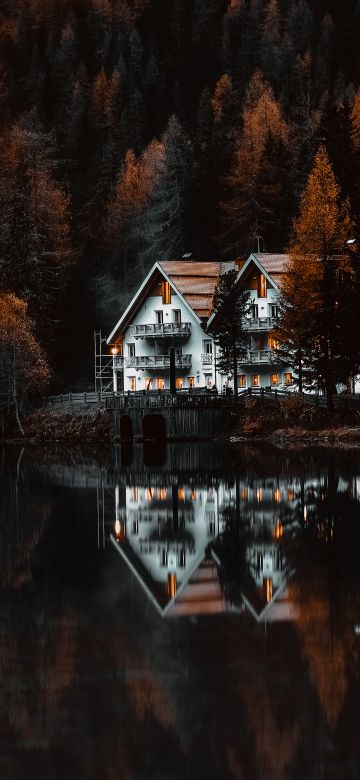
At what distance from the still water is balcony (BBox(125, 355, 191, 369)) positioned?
58.1m

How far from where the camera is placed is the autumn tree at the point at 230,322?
83.1 m

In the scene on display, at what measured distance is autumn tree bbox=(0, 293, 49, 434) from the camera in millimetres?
85062

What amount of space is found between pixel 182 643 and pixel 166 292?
261 feet

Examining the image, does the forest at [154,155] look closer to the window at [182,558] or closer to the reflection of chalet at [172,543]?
the reflection of chalet at [172,543]

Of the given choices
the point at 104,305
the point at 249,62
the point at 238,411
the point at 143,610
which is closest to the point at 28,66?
the point at 249,62

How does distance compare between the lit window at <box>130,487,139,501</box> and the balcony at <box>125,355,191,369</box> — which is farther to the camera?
the balcony at <box>125,355,191,369</box>

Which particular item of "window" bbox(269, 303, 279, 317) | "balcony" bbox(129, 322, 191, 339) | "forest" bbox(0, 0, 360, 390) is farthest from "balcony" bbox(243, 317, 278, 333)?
"forest" bbox(0, 0, 360, 390)

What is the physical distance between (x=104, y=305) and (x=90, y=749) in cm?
10312

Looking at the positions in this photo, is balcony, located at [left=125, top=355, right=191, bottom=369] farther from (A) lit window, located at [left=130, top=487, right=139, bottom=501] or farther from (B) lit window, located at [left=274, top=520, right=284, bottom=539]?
(B) lit window, located at [left=274, top=520, right=284, bottom=539]

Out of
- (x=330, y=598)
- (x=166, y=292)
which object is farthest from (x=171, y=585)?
(x=166, y=292)

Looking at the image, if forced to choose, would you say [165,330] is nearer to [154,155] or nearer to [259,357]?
[259,357]

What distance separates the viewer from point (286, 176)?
112125 mm

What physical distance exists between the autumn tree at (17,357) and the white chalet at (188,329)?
1000cm

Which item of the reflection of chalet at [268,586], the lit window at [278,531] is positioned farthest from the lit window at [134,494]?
the reflection of chalet at [268,586]
